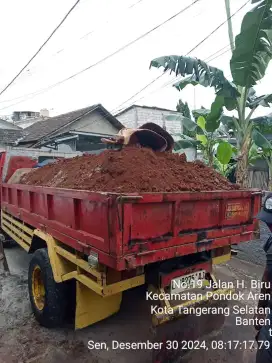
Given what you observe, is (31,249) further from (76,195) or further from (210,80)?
(210,80)

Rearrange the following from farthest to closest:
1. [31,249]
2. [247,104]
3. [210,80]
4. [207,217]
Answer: [247,104] → [210,80] → [31,249] → [207,217]

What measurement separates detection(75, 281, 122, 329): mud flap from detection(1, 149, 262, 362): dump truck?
1cm

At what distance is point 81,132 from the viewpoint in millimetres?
15531

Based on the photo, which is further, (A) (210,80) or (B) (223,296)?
(A) (210,80)

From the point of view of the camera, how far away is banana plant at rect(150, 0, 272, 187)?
15.1 ft

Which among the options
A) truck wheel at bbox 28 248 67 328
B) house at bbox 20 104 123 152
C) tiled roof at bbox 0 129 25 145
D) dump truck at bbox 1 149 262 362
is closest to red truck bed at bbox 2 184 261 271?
dump truck at bbox 1 149 262 362

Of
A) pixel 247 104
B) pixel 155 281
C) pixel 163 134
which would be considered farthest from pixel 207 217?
pixel 247 104

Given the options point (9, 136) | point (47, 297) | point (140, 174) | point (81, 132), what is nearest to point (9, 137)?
point (9, 136)

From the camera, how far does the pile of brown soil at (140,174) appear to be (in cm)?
275

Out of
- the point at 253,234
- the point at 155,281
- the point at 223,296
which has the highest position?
the point at 253,234

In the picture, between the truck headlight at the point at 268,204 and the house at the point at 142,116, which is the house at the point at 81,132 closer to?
the house at the point at 142,116

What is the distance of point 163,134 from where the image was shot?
4023 mm

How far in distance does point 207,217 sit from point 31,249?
2.49m

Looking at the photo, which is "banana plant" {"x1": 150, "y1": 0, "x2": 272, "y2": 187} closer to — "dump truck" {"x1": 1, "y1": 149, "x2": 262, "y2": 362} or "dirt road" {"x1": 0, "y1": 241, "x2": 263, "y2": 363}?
"dump truck" {"x1": 1, "y1": 149, "x2": 262, "y2": 362}
